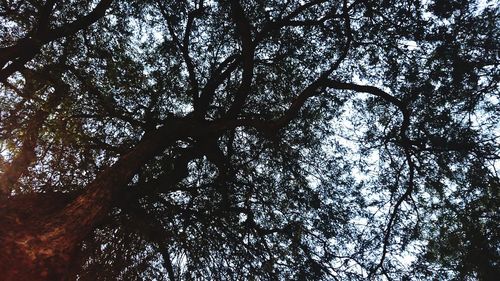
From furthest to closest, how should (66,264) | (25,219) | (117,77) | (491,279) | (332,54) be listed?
(332,54)
(117,77)
(491,279)
(25,219)
(66,264)

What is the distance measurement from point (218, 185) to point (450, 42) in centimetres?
491

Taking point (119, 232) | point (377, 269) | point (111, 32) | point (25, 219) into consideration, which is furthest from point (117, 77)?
point (377, 269)

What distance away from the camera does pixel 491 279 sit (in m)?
5.80

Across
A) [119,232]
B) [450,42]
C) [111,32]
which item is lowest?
[119,232]

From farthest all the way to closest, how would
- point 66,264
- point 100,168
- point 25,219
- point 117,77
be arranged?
point 100,168 → point 117,77 → point 25,219 → point 66,264

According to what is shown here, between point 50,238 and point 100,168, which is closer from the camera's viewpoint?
point 50,238

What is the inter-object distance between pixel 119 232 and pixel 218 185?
195 cm

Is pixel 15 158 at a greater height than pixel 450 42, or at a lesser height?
lesser

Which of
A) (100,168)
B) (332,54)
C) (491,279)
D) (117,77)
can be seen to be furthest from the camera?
A: (332,54)

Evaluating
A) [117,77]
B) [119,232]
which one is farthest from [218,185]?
[117,77]

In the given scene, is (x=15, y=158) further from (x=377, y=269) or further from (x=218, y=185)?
(x=377, y=269)

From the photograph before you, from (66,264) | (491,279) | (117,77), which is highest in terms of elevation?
(117,77)

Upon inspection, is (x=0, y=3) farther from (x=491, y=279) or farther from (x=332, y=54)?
(x=491, y=279)

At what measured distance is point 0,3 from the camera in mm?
5957
